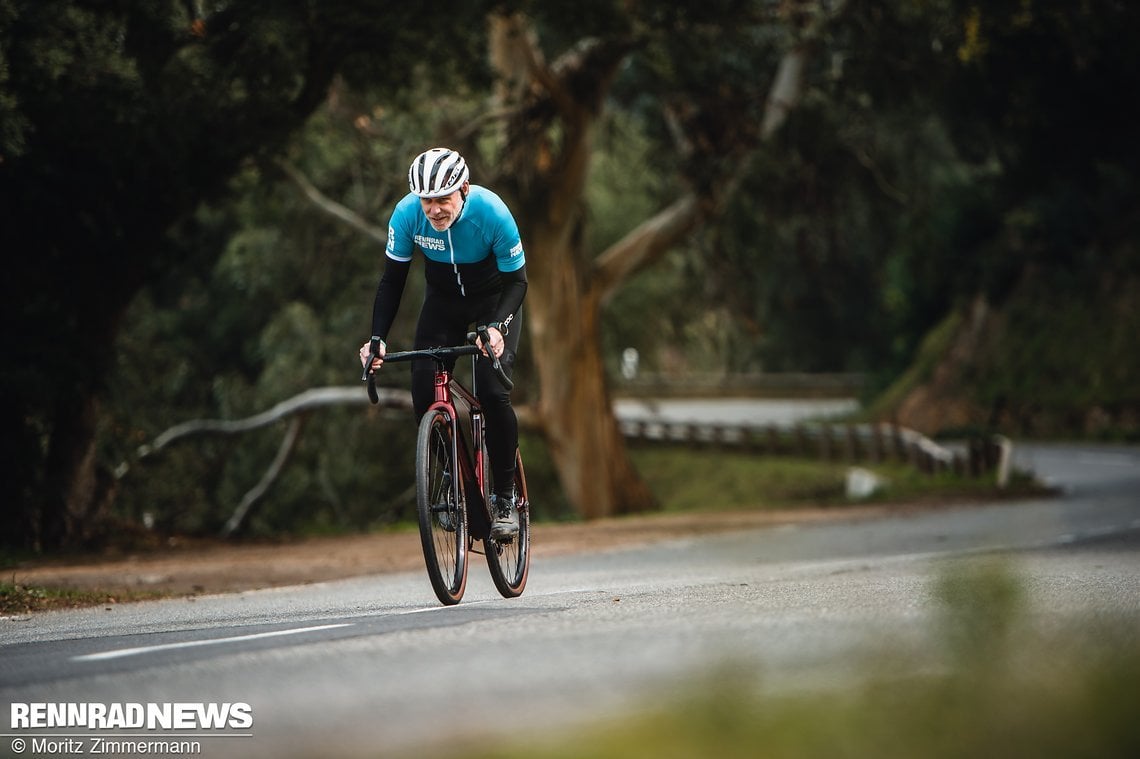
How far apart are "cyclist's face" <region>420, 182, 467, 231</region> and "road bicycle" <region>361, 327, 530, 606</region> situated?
587 mm

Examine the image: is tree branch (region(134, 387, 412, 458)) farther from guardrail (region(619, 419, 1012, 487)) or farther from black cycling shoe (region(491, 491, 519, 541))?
black cycling shoe (region(491, 491, 519, 541))

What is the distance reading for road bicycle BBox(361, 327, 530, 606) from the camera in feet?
27.1

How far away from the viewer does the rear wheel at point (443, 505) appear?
8.23 meters

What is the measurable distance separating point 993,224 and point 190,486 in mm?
27273

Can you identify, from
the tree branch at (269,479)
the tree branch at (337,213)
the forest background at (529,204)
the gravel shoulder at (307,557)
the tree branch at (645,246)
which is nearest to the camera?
the gravel shoulder at (307,557)

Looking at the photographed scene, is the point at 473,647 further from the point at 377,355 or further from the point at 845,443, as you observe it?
the point at 845,443

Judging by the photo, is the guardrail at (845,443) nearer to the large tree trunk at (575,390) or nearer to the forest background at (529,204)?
the forest background at (529,204)

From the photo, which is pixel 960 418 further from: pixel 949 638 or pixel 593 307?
pixel 949 638

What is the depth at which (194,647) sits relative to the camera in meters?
6.91

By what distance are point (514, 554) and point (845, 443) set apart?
98.0 ft

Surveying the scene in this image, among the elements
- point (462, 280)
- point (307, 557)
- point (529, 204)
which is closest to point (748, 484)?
point (529, 204)

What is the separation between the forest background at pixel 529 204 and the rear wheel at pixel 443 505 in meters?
6.91

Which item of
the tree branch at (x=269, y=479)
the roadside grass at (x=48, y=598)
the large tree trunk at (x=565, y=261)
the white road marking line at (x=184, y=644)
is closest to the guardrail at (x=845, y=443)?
the large tree trunk at (x=565, y=261)

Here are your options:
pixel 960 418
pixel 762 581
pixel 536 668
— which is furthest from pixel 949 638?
pixel 960 418
